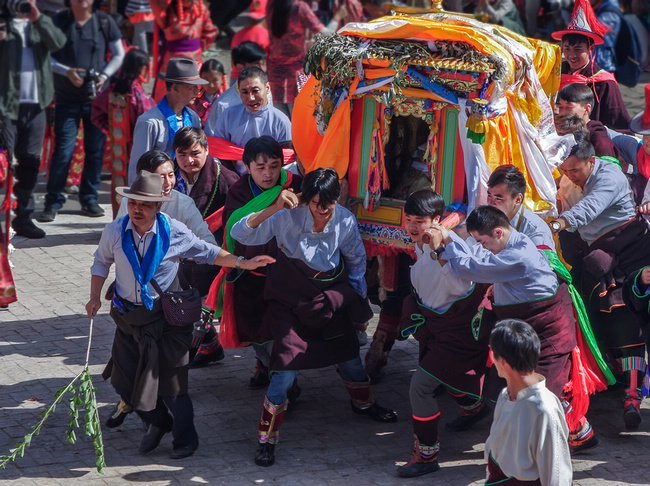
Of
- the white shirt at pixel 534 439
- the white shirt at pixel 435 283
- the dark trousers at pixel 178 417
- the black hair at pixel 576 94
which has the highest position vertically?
the black hair at pixel 576 94

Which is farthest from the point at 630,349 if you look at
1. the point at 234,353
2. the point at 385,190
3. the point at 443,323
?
the point at 234,353

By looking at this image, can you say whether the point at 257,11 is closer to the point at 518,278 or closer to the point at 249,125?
the point at 249,125

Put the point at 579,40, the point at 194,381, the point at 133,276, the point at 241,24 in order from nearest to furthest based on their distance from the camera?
the point at 133,276 → the point at 194,381 → the point at 579,40 → the point at 241,24

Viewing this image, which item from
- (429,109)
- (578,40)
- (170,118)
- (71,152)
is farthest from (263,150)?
(71,152)

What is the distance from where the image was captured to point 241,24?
17312mm

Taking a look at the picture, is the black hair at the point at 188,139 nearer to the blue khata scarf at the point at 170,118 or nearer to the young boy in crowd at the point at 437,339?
the blue khata scarf at the point at 170,118

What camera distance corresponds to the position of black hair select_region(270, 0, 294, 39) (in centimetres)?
1106

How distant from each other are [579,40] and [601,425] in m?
3.28

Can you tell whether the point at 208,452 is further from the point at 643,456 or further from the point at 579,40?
the point at 579,40

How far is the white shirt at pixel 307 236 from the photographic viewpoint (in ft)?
20.3

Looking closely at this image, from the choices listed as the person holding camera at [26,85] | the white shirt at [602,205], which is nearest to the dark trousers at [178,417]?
the white shirt at [602,205]

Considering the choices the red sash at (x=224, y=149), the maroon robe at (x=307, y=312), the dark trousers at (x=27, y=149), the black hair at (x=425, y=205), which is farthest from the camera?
the dark trousers at (x=27, y=149)

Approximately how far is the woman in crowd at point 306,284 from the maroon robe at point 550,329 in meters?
0.97

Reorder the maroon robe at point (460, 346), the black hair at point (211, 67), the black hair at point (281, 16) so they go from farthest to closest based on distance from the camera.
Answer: the black hair at point (281, 16) → the black hair at point (211, 67) → the maroon robe at point (460, 346)
